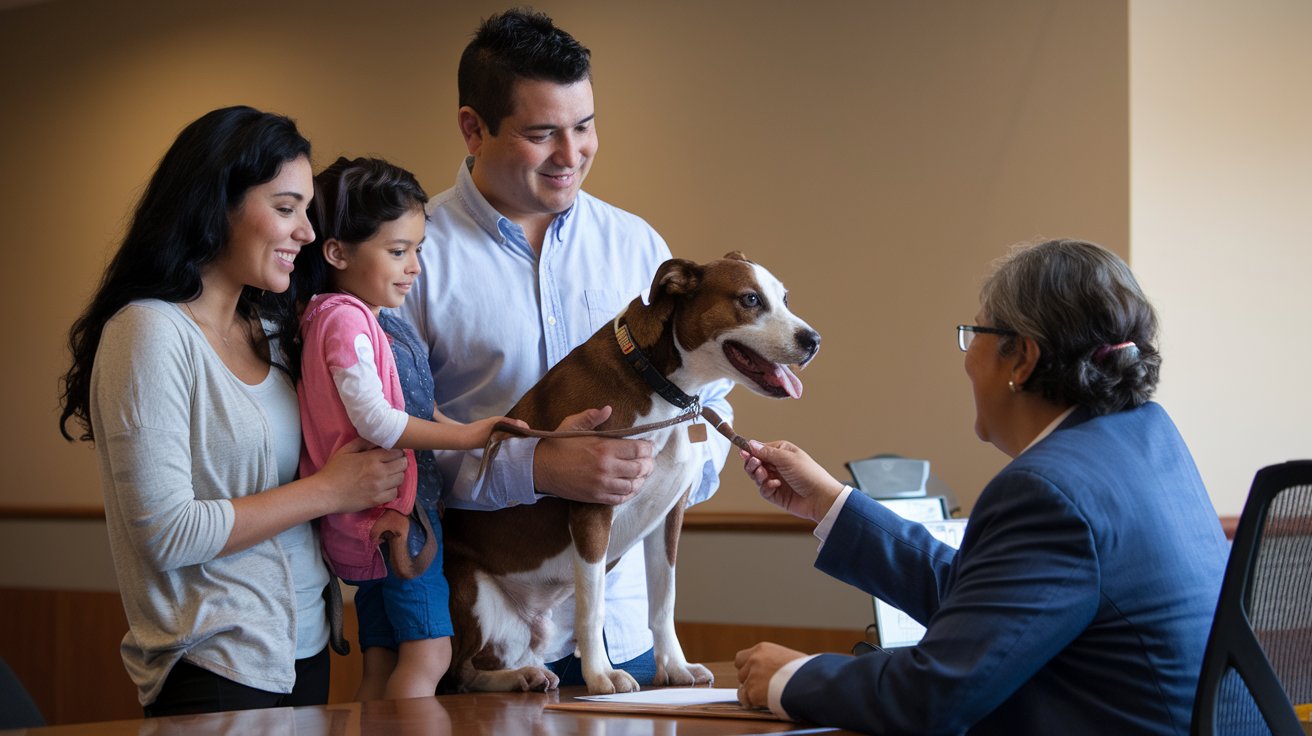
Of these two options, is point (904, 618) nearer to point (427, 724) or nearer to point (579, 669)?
point (579, 669)

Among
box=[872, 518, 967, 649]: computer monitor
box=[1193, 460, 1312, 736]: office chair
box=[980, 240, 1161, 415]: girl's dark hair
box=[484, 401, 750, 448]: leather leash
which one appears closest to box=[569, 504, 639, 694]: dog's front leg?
box=[484, 401, 750, 448]: leather leash

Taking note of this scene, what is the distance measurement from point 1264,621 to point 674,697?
0.78 m

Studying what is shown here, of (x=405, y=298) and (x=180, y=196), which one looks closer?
Result: (x=180, y=196)

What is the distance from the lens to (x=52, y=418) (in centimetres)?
575

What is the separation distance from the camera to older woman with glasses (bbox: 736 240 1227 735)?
146 centimetres

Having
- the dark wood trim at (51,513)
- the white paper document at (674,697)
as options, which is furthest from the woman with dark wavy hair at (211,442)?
the dark wood trim at (51,513)

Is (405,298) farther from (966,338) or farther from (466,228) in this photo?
(966,338)

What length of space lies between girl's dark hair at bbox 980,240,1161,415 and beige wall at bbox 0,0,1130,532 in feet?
7.47

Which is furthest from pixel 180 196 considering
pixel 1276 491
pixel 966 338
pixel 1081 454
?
pixel 1276 491

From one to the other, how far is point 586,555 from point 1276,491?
0.97 meters

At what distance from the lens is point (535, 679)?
1965 mm

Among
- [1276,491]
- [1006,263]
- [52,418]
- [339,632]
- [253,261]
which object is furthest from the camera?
[52,418]

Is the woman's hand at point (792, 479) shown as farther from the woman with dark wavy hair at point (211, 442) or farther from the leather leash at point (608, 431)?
the woman with dark wavy hair at point (211, 442)

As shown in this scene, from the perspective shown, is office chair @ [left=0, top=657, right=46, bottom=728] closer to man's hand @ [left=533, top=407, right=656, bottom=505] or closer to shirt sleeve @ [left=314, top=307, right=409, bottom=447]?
shirt sleeve @ [left=314, top=307, right=409, bottom=447]
